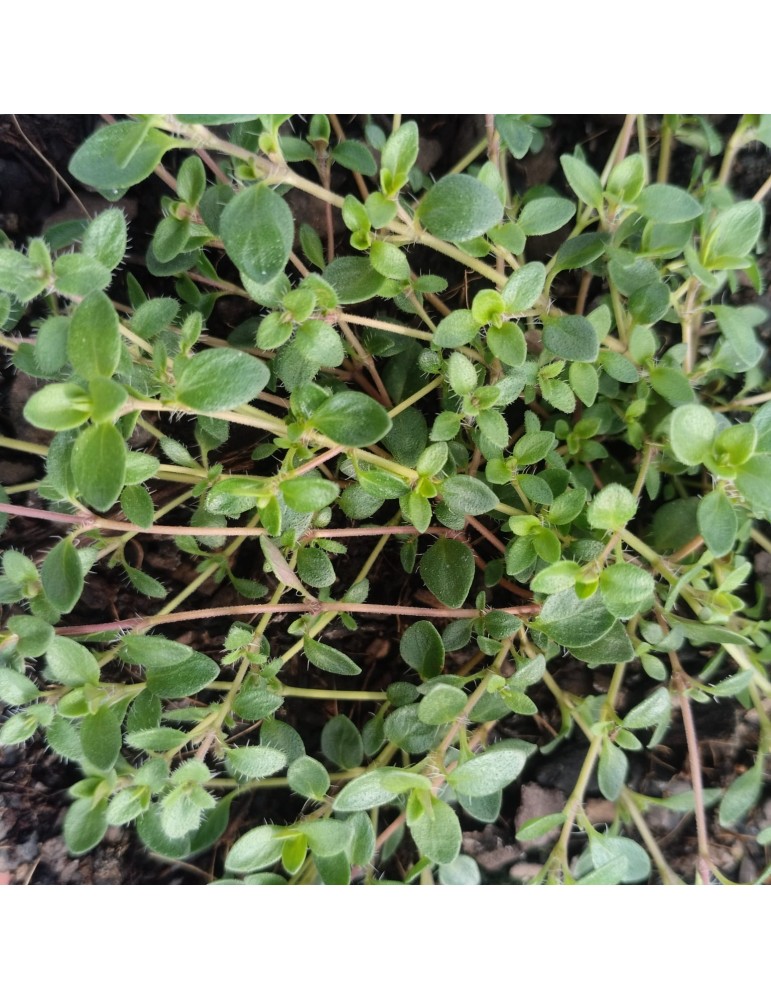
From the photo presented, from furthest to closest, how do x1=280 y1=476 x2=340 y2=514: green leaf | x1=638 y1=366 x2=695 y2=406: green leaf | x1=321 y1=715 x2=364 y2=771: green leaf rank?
x1=321 y1=715 x2=364 y2=771: green leaf → x1=638 y1=366 x2=695 y2=406: green leaf → x1=280 y1=476 x2=340 y2=514: green leaf

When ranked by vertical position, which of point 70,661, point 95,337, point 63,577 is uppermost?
point 95,337

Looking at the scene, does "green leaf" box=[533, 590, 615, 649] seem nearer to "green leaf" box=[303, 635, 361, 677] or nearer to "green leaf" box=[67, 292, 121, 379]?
"green leaf" box=[303, 635, 361, 677]

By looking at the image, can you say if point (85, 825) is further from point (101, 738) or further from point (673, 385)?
point (673, 385)

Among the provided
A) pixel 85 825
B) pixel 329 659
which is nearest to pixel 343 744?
pixel 329 659

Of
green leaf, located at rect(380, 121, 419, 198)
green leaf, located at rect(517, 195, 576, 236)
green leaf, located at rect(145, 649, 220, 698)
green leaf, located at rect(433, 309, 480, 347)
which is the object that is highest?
green leaf, located at rect(380, 121, 419, 198)

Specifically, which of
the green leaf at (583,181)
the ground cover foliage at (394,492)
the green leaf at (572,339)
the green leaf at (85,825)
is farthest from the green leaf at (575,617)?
the green leaf at (85,825)

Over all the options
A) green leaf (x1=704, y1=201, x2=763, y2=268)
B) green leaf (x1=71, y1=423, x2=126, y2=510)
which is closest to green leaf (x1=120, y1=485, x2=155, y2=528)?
green leaf (x1=71, y1=423, x2=126, y2=510)

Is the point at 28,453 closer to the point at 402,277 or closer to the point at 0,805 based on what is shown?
the point at 0,805

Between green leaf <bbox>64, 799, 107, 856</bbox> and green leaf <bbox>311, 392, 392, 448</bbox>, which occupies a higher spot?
green leaf <bbox>311, 392, 392, 448</bbox>
